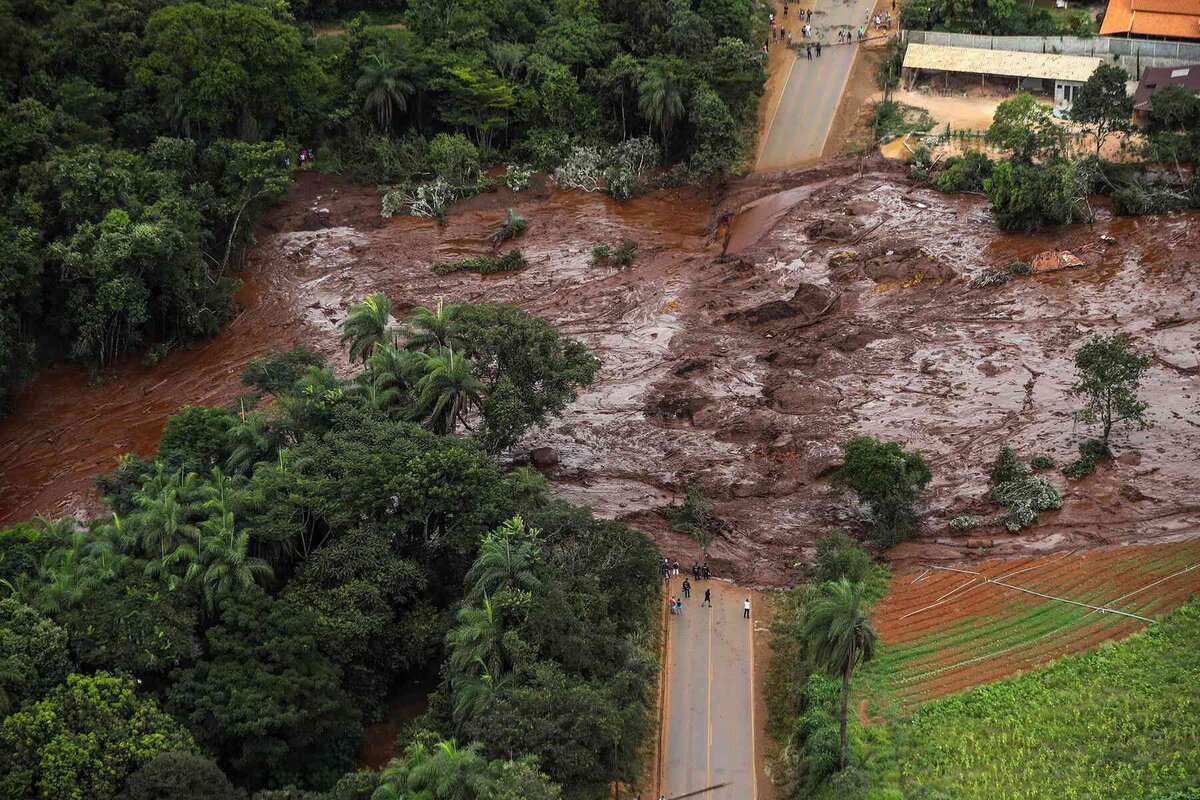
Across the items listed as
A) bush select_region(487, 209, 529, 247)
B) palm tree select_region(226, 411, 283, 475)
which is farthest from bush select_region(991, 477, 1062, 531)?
bush select_region(487, 209, 529, 247)

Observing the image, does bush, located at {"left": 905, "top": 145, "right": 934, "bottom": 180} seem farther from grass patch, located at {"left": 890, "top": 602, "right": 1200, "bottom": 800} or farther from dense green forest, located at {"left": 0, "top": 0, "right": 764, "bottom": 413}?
grass patch, located at {"left": 890, "top": 602, "right": 1200, "bottom": 800}

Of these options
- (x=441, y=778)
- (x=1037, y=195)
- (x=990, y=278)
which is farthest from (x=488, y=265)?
(x=441, y=778)

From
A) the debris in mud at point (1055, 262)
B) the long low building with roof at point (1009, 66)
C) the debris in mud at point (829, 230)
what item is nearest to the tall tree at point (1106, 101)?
the long low building with roof at point (1009, 66)

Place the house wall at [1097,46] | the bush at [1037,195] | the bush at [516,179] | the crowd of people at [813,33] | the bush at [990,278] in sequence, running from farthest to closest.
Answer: the crowd of people at [813,33] → the bush at [516,179] → the house wall at [1097,46] → the bush at [1037,195] → the bush at [990,278]

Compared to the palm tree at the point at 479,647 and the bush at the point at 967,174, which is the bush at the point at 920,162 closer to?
the bush at the point at 967,174

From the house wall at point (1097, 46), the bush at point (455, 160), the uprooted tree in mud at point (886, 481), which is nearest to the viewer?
the uprooted tree in mud at point (886, 481)

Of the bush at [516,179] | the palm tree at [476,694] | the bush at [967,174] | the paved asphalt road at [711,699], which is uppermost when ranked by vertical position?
the bush at [516,179]

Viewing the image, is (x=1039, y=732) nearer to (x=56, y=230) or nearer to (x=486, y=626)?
(x=486, y=626)
